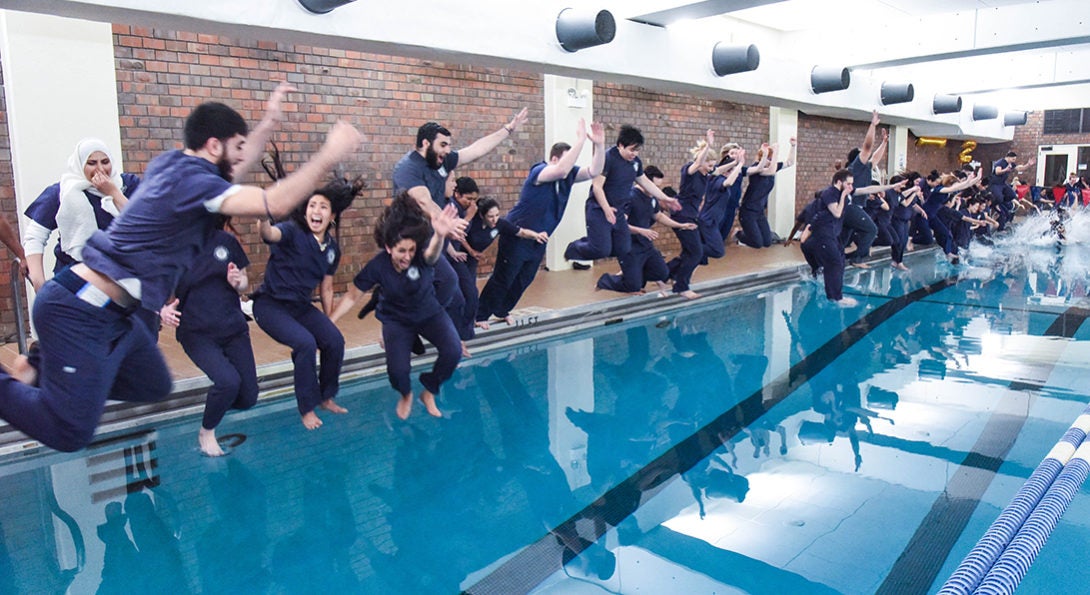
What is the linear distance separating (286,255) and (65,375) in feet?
5.07

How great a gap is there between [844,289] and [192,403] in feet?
23.2

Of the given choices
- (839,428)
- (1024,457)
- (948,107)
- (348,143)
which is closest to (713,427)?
(839,428)

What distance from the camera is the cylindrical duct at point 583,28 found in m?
6.36

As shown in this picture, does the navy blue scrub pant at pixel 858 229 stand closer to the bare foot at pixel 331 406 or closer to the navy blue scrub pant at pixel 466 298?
the navy blue scrub pant at pixel 466 298

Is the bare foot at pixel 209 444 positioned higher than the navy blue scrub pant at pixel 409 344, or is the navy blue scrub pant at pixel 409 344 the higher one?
the navy blue scrub pant at pixel 409 344

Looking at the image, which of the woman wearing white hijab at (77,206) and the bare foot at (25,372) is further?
the woman wearing white hijab at (77,206)

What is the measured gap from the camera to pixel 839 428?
4121mm

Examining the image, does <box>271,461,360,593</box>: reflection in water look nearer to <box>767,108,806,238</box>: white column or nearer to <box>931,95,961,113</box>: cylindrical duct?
<box>767,108,806,238</box>: white column

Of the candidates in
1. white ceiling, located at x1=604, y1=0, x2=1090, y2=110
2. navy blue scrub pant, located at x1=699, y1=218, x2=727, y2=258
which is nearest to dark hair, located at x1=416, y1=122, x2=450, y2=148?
white ceiling, located at x1=604, y1=0, x2=1090, y2=110

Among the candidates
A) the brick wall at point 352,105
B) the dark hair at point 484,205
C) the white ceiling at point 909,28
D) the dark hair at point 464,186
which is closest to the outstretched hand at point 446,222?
the dark hair at point 464,186

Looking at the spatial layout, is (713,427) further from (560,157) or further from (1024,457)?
(560,157)

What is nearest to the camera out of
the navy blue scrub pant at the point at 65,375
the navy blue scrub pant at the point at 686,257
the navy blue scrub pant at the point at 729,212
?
the navy blue scrub pant at the point at 65,375

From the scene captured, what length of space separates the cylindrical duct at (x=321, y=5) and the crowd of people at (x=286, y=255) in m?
1.02

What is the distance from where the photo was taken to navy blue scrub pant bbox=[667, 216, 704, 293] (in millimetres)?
7738
